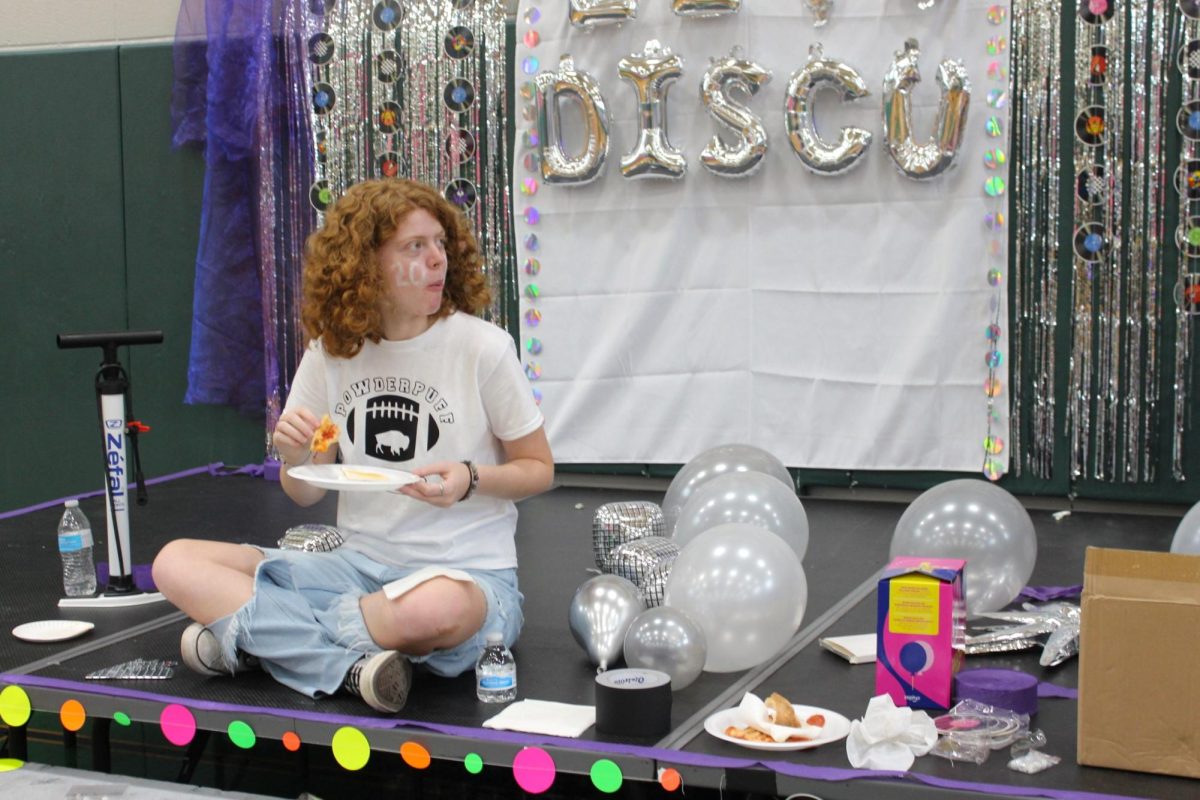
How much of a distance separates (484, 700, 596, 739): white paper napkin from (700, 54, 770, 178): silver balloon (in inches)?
94.7

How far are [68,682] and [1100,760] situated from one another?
1.77m

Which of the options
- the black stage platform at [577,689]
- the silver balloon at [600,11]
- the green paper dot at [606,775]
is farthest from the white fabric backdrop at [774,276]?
the green paper dot at [606,775]

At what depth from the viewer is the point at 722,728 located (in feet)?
7.12

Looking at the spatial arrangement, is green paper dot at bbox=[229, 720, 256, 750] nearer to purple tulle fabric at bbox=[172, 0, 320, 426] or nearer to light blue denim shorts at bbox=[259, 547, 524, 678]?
light blue denim shorts at bbox=[259, 547, 524, 678]

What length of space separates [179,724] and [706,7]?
9.38 feet

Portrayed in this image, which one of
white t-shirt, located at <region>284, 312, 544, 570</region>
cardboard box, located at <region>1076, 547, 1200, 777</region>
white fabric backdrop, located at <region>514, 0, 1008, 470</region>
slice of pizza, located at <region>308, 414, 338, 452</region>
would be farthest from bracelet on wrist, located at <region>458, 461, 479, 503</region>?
white fabric backdrop, located at <region>514, 0, 1008, 470</region>

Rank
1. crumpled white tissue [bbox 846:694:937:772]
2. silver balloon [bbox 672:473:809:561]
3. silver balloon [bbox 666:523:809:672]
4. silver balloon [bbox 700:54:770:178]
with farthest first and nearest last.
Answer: silver balloon [bbox 700:54:770:178] → silver balloon [bbox 672:473:809:561] → silver balloon [bbox 666:523:809:672] → crumpled white tissue [bbox 846:694:937:772]

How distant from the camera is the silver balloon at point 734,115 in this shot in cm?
432

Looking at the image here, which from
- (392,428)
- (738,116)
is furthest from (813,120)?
(392,428)

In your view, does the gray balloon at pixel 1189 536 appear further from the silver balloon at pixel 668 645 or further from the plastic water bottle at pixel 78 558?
the plastic water bottle at pixel 78 558

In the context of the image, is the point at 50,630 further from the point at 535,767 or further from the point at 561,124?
the point at 561,124

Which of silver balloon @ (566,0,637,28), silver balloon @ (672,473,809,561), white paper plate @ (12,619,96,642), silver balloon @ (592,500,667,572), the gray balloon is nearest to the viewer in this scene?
the gray balloon

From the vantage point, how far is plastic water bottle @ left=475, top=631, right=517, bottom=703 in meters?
2.38

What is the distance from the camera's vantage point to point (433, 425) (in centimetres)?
260
